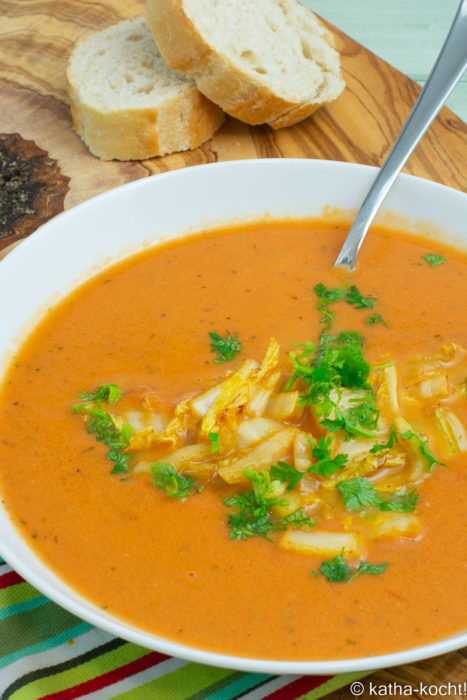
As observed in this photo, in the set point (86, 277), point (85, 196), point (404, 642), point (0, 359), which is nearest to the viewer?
point (404, 642)

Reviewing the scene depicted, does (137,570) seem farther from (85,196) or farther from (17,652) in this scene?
(85,196)

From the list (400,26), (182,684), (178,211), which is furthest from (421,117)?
(400,26)

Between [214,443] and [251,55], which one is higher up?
[251,55]

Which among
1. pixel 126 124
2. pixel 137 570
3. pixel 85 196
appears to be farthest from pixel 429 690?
pixel 126 124

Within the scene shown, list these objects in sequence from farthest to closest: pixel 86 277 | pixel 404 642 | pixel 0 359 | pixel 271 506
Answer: pixel 86 277
pixel 0 359
pixel 271 506
pixel 404 642

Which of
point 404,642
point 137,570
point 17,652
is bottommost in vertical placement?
point 17,652

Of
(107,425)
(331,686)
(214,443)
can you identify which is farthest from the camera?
(107,425)

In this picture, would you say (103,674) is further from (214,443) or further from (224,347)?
(224,347)
